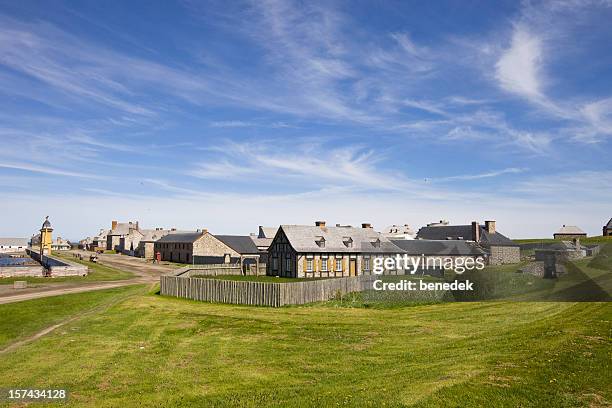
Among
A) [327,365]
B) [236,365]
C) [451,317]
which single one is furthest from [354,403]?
[451,317]

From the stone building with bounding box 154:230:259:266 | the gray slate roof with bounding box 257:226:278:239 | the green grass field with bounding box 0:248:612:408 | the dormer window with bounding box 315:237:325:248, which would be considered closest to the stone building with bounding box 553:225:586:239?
the gray slate roof with bounding box 257:226:278:239

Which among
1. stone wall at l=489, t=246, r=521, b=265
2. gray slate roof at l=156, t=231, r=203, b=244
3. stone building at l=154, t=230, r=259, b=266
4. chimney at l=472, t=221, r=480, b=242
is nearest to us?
stone wall at l=489, t=246, r=521, b=265

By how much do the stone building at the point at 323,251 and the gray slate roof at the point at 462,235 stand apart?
81.1 feet

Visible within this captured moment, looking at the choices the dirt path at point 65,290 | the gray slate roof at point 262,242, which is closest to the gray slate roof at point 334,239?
the dirt path at point 65,290

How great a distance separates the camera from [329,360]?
16.9 metres

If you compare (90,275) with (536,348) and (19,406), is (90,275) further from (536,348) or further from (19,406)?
(536,348)

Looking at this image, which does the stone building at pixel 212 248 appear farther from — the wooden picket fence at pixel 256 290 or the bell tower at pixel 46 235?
the wooden picket fence at pixel 256 290

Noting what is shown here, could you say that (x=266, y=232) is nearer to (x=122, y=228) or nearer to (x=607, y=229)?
Answer: (x=122, y=228)

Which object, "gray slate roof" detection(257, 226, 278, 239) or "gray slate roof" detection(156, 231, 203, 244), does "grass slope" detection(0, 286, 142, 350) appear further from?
"gray slate roof" detection(257, 226, 278, 239)

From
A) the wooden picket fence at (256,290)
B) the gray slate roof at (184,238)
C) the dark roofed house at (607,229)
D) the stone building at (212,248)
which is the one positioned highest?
the dark roofed house at (607,229)

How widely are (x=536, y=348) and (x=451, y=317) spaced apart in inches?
392

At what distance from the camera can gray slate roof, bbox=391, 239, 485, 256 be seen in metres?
62.1

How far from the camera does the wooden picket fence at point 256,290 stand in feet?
104

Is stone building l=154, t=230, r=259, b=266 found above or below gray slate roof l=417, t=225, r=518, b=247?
below
